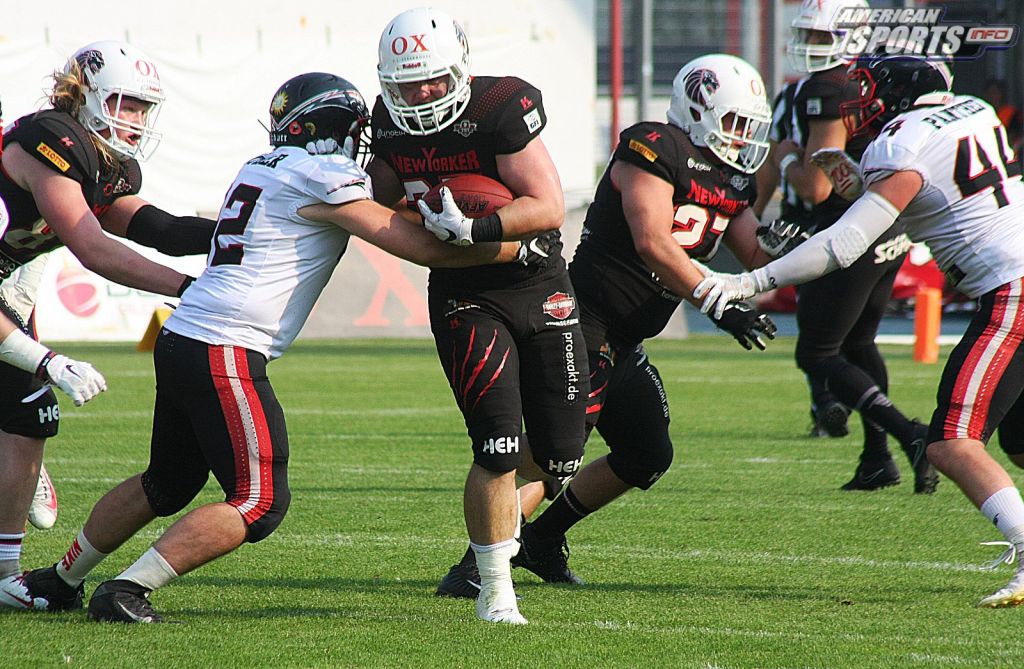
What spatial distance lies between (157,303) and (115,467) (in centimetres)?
741

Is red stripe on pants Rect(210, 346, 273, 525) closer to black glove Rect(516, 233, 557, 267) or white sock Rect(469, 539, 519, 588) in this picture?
white sock Rect(469, 539, 519, 588)

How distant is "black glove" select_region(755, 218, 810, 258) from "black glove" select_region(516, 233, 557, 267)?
36.5 inches

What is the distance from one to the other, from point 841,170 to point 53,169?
260 cm

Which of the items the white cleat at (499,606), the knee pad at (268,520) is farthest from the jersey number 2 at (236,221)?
the white cleat at (499,606)

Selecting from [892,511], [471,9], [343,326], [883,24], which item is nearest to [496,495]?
[892,511]

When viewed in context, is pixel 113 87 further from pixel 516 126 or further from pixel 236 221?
pixel 516 126

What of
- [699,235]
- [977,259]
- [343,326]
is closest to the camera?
[977,259]

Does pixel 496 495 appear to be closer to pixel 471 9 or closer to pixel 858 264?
pixel 858 264

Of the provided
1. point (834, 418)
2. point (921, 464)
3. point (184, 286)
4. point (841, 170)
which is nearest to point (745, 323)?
point (841, 170)

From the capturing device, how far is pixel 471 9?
19.7 m

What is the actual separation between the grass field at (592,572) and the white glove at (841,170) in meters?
1.33

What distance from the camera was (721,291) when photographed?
14.6 ft

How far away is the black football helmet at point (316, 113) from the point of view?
13.8 ft

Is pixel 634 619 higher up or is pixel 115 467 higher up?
pixel 634 619
